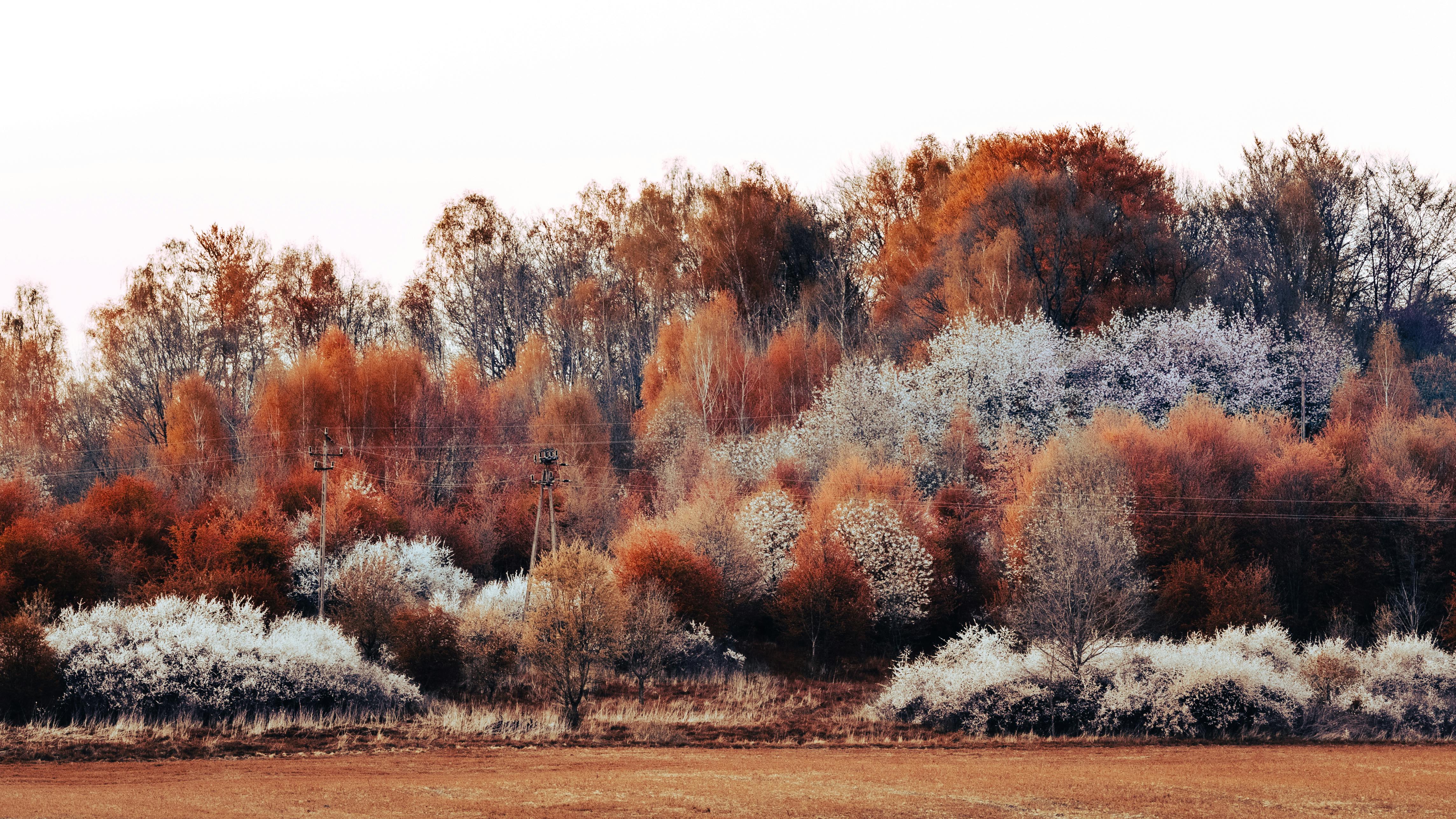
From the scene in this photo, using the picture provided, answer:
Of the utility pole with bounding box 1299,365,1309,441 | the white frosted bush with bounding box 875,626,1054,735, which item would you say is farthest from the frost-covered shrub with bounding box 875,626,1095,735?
the utility pole with bounding box 1299,365,1309,441

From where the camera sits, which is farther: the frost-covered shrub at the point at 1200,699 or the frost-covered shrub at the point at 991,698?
the frost-covered shrub at the point at 991,698

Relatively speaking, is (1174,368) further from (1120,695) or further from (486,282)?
(486,282)

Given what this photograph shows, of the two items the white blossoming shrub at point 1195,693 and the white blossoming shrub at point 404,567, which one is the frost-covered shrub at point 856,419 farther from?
the white blossoming shrub at point 1195,693

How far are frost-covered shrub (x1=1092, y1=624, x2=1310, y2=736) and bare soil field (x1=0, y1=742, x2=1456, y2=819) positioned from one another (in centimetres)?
269

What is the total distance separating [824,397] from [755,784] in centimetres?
3375

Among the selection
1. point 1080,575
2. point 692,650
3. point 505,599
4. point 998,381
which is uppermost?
point 998,381

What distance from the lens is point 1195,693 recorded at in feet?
118

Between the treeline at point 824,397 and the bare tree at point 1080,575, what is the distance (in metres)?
2.14

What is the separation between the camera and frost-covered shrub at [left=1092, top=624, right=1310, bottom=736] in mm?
35688

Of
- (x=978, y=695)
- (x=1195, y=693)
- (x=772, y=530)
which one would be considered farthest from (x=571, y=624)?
(x=1195, y=693)

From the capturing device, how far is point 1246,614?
4331cm

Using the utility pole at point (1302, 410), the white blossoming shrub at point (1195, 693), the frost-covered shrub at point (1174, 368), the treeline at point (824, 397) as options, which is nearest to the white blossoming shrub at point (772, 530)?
the treeline at point (824, 397)

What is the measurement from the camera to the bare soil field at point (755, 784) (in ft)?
73.3

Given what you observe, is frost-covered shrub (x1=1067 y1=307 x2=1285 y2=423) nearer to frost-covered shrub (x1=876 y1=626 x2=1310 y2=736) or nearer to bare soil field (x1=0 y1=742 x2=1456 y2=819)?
frost-covered shrub (x1=876 y1=626 x2=1310 y2=736)
